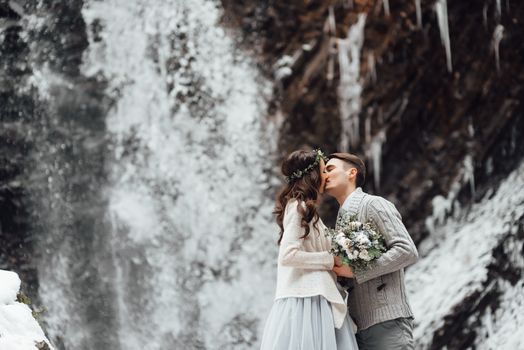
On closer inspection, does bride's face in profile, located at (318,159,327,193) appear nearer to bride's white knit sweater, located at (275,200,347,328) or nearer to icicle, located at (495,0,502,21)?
bride's white knit sweater, located at (275,200,347,328)

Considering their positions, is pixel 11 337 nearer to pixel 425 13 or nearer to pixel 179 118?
pixel 179 118

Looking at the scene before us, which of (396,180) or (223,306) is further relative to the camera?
(396,180)

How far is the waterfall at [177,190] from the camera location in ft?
24.7

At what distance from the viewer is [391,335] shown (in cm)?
363

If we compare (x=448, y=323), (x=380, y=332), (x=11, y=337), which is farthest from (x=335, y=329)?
(x=448, y=323)

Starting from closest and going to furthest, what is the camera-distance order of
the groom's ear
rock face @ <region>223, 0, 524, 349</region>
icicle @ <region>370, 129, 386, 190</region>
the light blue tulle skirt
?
the light blue tulle skirt → the groom's ear → rock face @ <region>223, 0, 524, 349</region> → icicle @ <region>370, 129, 386, 190</region>

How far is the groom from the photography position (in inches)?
142

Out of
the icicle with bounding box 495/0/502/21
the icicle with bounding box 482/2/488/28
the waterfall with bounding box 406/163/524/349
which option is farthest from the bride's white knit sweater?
the icicle with bounding box 495/0/502/21

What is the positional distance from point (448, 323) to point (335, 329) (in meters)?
4.02

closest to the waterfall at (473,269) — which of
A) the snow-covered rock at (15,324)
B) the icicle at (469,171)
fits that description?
the icicle at (469,171)

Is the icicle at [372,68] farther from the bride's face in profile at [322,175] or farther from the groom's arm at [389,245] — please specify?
the groom's arm at [389,245]

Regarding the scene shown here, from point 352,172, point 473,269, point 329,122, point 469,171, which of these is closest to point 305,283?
point 352,172

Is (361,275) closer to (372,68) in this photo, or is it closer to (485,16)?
(372,68)

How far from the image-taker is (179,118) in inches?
319
